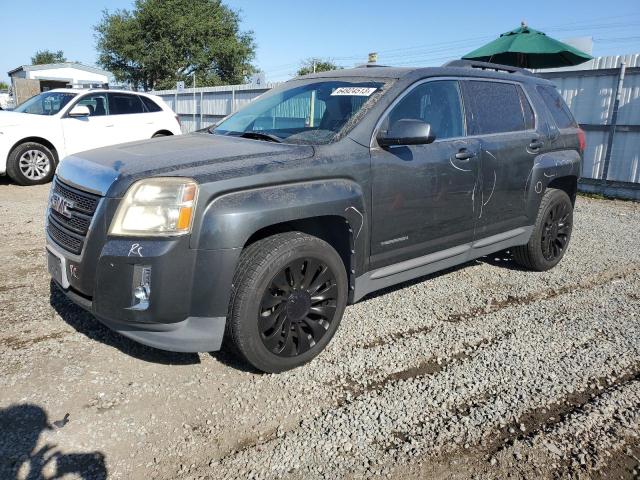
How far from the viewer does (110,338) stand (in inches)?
141

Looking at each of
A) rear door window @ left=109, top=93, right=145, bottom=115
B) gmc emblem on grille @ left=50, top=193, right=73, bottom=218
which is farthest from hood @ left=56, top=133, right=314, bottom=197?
rear door window @ left=109, top=93, right=145, bottom=115

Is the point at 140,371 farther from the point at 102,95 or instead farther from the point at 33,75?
the point at 33,75

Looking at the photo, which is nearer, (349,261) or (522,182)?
(349,261)

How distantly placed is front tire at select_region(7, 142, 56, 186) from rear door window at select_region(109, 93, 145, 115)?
1626mm

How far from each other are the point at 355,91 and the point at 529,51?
731 centimetres

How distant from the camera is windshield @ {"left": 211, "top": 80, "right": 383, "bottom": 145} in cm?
358

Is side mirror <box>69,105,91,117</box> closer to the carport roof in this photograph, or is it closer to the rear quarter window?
the rear quarter window

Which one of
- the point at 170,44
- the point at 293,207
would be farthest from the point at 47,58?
the point at 293,207

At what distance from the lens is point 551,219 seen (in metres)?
5.18

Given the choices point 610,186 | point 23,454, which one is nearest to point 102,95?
point 23,454

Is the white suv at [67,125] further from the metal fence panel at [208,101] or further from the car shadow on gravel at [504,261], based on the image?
the car shadow on gravel at [504,261]

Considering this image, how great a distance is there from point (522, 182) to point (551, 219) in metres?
0.82

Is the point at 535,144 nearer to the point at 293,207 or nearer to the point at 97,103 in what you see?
the point at 293,207

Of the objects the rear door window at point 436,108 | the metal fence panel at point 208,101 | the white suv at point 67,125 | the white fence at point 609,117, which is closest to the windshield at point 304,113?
the rear door window at point 436,108
